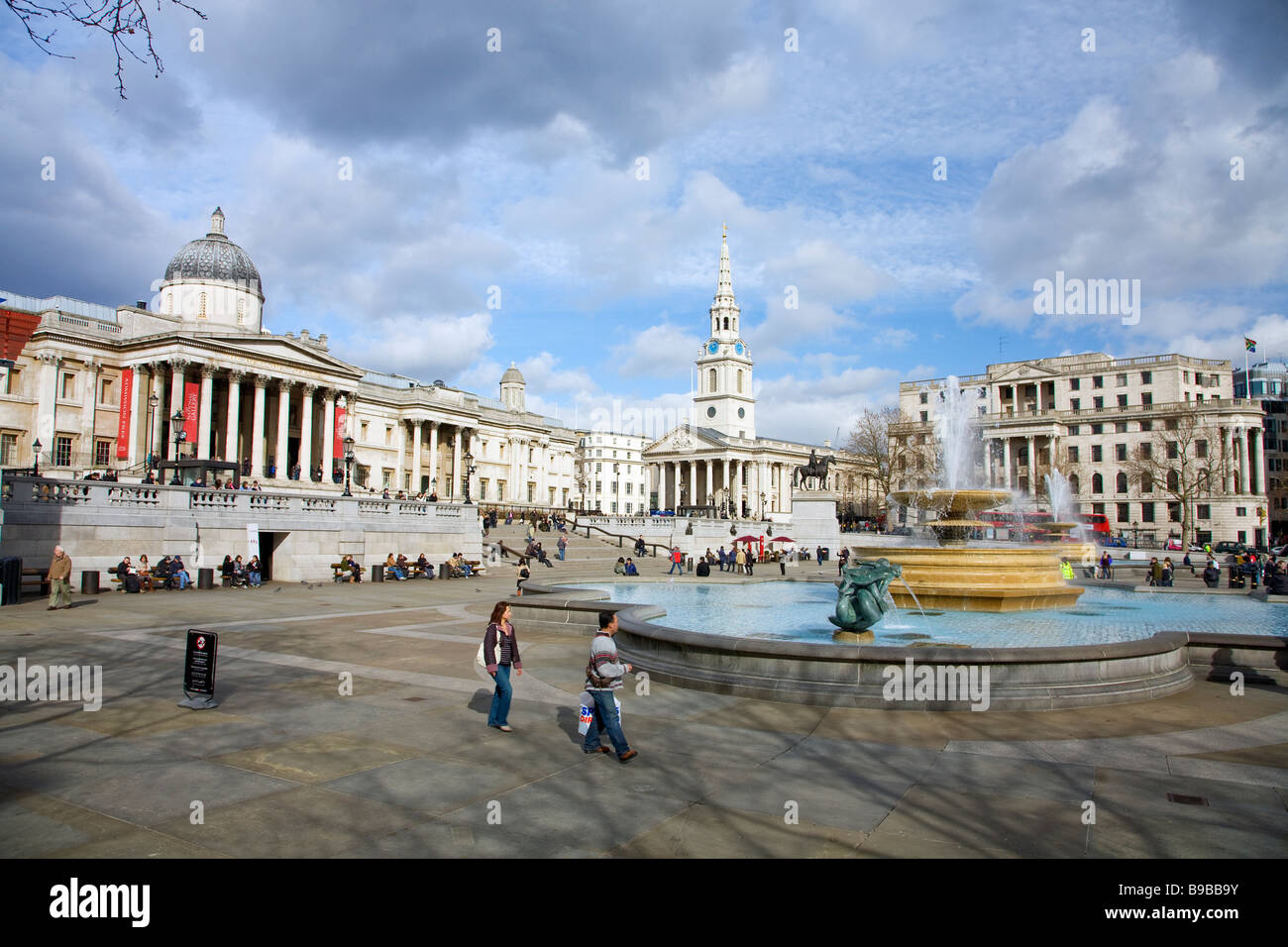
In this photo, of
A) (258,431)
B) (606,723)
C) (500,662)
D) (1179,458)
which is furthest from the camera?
(1179,458)

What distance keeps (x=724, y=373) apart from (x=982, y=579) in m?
121

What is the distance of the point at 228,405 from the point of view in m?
61.2

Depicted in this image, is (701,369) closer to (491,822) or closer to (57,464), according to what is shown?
(57,464)

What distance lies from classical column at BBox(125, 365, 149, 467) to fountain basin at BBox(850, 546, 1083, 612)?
54.8 metres

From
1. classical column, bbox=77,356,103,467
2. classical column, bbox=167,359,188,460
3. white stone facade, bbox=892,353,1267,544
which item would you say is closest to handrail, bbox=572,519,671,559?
classical column, bbox=167,359,188,460

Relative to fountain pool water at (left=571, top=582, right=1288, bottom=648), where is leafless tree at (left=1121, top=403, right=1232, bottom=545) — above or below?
above

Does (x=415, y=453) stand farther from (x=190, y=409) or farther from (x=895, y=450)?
(x=895, y=450)

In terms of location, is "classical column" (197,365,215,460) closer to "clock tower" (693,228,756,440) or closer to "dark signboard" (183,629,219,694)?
"dark signboard" (183,629,219,694)

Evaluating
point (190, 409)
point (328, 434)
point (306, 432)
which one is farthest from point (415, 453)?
point (190, 409)

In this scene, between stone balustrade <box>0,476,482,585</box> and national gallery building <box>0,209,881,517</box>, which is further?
national gallery building <box>0,209,881,517</box>

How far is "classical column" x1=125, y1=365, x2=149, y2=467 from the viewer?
179 ft

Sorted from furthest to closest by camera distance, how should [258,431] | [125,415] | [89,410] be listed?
[258,431], [89,410], [125,415]

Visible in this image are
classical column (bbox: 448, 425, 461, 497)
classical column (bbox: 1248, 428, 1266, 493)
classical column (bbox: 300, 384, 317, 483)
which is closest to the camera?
classical column (bbox: 300, 384, 317, 483)
